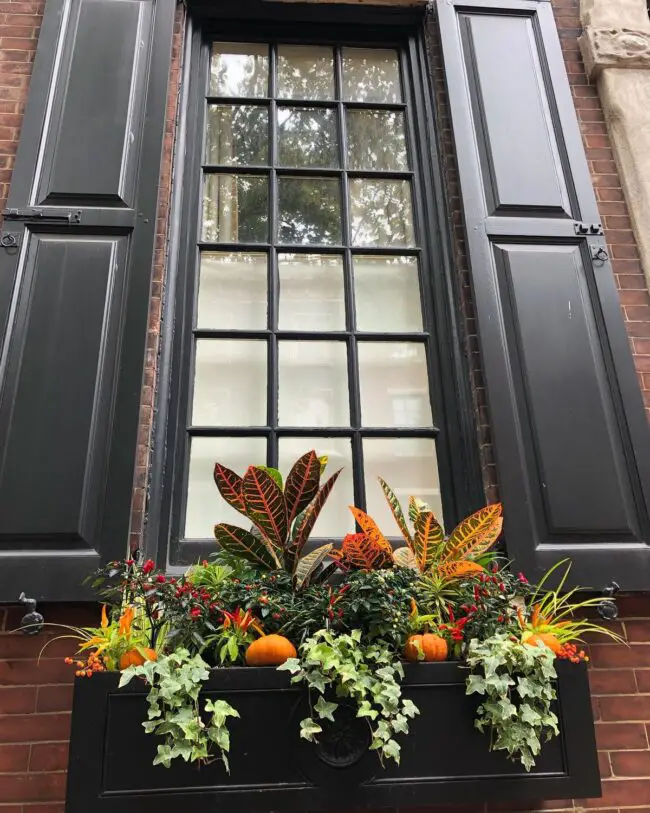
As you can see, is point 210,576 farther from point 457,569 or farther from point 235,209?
point 235,209

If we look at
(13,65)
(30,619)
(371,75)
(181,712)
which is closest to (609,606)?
(181,712)

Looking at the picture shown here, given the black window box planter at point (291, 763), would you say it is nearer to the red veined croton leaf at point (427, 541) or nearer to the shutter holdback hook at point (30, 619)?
the red veined croton leaf at point (427, 541)

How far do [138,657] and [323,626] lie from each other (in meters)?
0.50

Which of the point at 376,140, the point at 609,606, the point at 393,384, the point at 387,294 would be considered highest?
the point at 376,140

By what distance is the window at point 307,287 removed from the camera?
2605 millimetres

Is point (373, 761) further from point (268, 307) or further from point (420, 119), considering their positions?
point (420, 119)

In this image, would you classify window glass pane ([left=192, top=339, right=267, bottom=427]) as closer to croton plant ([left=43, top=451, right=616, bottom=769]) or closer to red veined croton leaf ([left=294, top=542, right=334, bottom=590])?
croton plant ([left=43, top=451, right=616, bottom=769])

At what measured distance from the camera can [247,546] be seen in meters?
1.93

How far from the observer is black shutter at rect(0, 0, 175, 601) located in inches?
84.6

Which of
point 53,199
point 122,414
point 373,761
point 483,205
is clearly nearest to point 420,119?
point 483,205

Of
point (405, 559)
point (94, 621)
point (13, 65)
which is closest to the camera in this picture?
point (405, 559)

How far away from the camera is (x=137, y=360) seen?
2.41m

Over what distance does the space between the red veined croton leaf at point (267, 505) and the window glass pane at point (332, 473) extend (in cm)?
54

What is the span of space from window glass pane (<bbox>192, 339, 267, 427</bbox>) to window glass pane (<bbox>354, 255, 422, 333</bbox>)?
52 centimetres
